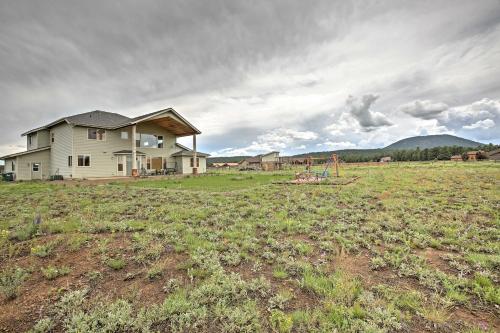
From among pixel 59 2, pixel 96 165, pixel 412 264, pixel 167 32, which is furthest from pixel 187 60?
pixel 412 264

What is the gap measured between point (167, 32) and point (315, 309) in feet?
62.3

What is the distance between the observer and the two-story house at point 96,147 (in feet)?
71.8

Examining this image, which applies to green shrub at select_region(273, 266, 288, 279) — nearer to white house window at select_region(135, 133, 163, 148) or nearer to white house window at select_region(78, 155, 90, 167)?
white house window at select_region(78, 155, 90, 167)

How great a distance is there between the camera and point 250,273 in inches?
146

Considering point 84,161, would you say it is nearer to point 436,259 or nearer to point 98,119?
point 98,119

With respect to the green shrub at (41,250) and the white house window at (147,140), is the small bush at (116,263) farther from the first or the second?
the white house window at (147,140)

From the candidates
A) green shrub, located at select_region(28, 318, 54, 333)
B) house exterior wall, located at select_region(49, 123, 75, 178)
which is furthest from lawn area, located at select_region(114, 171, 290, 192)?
green shrub, located at select_region(28, 318, 54, 333)

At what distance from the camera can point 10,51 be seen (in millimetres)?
15031

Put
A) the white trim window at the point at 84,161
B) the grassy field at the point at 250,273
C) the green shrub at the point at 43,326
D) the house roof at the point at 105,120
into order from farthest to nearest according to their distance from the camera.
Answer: the house roof at the point at 105,120, the white trim window at the point at 84,161, the grassy field at the point at 250,273, the green shrub at the point at 43,326

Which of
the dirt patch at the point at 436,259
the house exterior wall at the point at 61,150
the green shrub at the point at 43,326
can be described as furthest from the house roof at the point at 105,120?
the dirt patch at the point at 436,259

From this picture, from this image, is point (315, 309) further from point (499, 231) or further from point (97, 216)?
point (97, 216)

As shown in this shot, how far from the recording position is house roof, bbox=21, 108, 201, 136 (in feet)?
72.5

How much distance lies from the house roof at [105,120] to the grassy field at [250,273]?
696 inches

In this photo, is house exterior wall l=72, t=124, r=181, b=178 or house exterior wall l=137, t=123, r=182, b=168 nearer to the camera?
house exterior wall l=72, t=124, r=181, b=178
